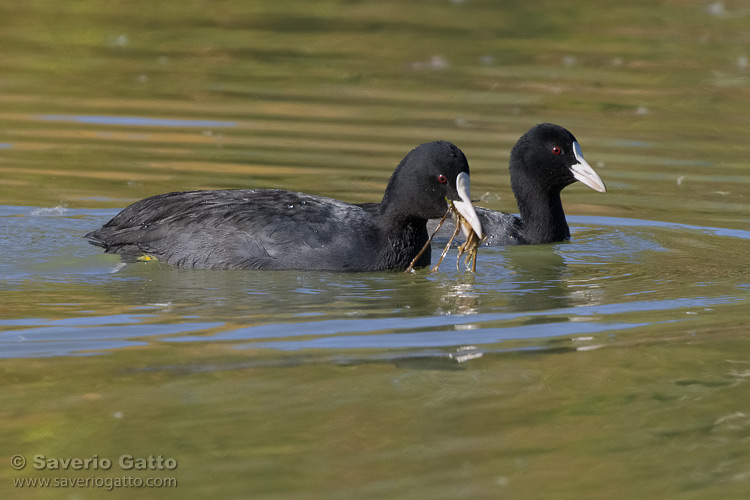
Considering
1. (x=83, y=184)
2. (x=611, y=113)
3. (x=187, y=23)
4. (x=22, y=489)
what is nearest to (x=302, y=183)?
(x=83, y=184)

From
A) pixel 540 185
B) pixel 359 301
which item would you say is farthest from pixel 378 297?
pixel 540 185

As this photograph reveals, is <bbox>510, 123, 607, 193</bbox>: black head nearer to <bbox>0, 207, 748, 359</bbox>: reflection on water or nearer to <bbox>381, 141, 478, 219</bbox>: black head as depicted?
<bbox>0, 207, 748, 359</bbox>: reflection on water

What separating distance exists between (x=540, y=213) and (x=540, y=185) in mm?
262

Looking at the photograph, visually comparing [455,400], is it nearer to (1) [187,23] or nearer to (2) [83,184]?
(2) [83,184]

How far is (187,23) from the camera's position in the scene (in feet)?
54.7

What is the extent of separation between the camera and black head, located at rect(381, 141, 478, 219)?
720 cm

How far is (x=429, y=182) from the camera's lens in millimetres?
7258

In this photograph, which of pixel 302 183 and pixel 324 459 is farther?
pixel 302 183

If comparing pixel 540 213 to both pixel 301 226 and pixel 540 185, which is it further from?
pixel 301 226

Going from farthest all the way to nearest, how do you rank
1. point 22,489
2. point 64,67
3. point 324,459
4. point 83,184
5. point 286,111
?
point 64,67
point 286,111
point 83,184
point 324,459
point 22,489

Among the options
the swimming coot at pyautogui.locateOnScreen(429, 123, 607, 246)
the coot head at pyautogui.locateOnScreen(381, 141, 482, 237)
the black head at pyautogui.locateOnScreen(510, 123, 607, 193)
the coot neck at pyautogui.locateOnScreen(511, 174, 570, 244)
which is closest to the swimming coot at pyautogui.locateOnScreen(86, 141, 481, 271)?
the coot head at pyautogui.locateOnScreen(381, 141, 482, 237)

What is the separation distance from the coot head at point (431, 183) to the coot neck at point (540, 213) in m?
1.80

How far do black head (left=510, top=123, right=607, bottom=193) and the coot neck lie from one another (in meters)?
0.02

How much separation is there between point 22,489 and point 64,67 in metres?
10.8
